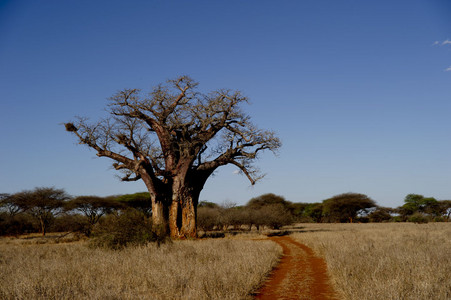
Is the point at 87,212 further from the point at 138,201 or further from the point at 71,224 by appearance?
the point at 71,224

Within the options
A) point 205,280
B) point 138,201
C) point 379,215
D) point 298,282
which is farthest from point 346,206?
point 205,280

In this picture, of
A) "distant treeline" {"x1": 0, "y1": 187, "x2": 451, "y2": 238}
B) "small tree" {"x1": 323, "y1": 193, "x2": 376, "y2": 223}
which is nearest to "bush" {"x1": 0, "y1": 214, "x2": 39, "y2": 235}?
"distant treeline" {"x1": 0, "y1": 187, "x2": 451, "y2": 238}

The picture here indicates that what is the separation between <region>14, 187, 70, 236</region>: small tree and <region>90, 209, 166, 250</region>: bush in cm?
2015

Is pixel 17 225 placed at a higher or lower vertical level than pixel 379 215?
higher

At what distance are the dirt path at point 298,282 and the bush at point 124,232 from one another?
5.56 m

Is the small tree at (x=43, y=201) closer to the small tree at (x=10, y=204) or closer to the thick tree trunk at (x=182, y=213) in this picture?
the small tree at (x=10, y=204)

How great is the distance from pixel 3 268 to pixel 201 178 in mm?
11102

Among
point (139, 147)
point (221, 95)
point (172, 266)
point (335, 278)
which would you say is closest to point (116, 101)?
point (139, 147)

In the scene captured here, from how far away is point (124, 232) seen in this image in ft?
A: 42.0

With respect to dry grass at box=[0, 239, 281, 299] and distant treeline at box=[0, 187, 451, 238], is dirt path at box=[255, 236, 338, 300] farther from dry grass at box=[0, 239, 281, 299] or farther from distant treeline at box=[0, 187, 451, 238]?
distant treeline at box=[0, 187, 451, 238]

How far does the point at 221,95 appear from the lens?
1844cm

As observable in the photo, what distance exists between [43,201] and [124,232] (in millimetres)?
21197

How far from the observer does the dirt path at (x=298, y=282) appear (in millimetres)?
6129

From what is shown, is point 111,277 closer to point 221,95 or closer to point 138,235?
point 138,235
